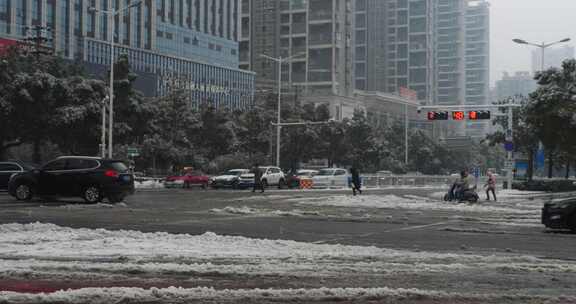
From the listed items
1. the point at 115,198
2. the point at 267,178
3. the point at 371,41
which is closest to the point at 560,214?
the point at 115,198

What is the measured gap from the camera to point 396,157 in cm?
10388

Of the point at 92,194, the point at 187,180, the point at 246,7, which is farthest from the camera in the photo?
the point at 246,7

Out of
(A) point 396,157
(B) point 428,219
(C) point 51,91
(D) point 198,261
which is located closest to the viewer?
(D) point 198,261

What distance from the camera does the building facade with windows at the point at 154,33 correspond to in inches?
3735

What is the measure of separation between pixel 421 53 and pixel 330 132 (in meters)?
104

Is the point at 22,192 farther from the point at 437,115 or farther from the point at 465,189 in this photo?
the point at 437,115

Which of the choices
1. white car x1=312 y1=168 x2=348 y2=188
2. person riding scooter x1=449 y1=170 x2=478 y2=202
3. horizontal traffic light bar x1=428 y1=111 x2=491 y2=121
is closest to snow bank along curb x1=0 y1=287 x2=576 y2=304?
person riding scooter x1=449 y1=170 x2=478 y2=202

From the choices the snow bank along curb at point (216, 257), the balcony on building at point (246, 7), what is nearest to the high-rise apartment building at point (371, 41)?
the balcony on building at point (246, 7)

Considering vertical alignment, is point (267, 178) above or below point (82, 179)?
below

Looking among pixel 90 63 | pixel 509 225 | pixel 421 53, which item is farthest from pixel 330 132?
pixel 421 53

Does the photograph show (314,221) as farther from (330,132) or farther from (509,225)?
(330,132)

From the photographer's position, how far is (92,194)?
24.2 meters

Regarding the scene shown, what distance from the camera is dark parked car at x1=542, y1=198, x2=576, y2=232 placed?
671 inches

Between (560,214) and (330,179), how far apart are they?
1523 inches
